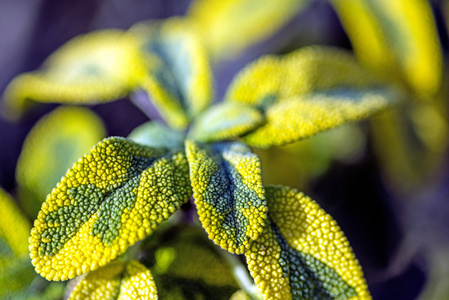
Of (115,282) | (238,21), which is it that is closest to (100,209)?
(115,282)

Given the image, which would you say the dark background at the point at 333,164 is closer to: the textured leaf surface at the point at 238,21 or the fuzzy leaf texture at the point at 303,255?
the textured leaf surface at the point at 238,21

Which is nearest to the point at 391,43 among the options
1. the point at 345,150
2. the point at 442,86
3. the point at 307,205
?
the point at 442,86

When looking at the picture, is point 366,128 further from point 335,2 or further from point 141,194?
point 141,194

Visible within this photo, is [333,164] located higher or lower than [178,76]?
lower

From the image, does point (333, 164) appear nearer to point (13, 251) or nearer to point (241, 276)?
point (241, 276)

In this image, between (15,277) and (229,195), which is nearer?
(229,195)
